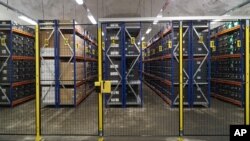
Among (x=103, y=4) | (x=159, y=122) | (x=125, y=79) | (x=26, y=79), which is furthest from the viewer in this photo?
(x=103, y=4)

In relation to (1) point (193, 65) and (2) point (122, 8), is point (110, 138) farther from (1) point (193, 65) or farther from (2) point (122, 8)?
A: (2) point (122, 8)

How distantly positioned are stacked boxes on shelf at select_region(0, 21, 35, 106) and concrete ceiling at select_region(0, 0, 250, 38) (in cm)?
236

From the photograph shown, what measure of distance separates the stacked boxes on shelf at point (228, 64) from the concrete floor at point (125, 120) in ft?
2.88

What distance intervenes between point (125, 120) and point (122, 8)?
916cm

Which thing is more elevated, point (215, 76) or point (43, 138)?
point (215, 76)

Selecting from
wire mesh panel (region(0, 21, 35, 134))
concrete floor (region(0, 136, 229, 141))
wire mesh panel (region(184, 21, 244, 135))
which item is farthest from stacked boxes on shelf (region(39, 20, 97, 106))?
wire mesh panel (region(184, 21, 244, 135))

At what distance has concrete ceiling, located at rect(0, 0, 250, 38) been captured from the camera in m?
13.2

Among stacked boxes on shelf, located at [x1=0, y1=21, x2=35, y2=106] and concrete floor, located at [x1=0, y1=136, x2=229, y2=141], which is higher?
stacked boxes on shelf, located at [x1=0, y1=21, x2=35, y2=106]

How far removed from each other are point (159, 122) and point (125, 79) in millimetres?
2743

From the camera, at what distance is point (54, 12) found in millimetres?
15234

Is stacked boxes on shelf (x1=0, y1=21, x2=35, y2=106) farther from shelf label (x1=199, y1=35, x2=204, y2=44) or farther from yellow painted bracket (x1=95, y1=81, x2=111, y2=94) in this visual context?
shelf label (x1=199, y1=35, x2=204, y2=44)

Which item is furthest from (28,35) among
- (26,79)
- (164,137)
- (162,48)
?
(164,137)

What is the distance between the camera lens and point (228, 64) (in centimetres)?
1117

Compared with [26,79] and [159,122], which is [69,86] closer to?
[26,79]
